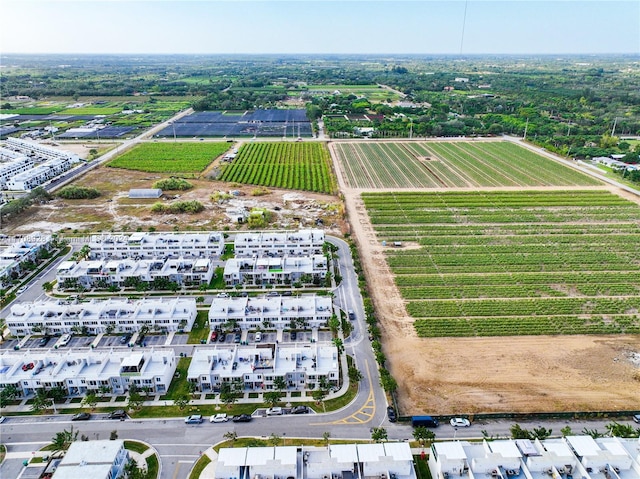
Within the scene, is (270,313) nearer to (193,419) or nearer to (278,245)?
(193,419)

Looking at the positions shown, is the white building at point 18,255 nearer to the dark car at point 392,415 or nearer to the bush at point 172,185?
the bush at point 172,185

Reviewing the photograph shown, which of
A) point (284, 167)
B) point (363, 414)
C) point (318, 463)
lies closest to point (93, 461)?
point (318, 463)

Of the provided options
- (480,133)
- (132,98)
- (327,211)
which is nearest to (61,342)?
Result: (327,211)

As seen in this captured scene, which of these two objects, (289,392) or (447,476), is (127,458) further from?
(447,476)

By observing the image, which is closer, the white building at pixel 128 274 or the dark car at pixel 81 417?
the dark car at pixel 81 417

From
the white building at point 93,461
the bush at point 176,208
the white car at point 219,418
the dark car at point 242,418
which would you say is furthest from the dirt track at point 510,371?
the bush at point 176,208

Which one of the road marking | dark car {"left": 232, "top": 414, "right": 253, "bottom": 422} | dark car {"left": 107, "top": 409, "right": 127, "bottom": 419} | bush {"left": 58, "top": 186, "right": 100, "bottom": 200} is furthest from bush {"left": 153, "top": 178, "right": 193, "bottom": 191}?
the road marking

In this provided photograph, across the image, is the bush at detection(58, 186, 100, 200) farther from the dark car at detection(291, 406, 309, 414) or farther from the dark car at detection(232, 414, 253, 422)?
the dark car at detection(291, 406, 309, 414)
